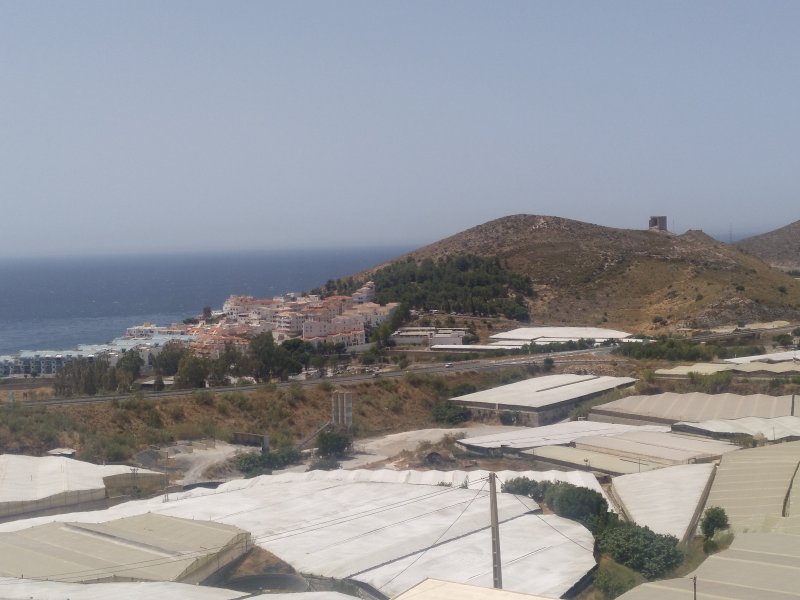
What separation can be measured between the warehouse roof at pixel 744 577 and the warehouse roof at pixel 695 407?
18379 millimetres

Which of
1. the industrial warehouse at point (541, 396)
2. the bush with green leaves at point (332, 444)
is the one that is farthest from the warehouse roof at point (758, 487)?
the bush with green leaves at point (332, 444)

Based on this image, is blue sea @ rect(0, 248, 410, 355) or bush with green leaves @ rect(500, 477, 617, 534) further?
blue sea @ rect(0, 248, 410, 355)

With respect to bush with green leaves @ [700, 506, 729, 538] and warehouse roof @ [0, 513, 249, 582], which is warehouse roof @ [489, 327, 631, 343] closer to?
bush with green leaves @ [700, 506, 729, 538]

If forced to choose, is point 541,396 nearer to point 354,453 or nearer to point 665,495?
point 354,453

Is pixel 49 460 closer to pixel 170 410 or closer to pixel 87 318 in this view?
pixel 170 410

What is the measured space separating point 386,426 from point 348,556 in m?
20.1

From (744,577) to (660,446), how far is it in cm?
1442

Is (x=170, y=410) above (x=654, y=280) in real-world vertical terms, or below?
below

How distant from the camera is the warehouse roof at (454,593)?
11.9m

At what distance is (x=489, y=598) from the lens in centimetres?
1181

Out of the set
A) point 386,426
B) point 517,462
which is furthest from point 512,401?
point 517,462

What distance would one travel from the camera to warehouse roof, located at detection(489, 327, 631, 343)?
5740 cm

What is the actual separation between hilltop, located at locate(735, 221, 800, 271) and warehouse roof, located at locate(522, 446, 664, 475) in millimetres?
107170

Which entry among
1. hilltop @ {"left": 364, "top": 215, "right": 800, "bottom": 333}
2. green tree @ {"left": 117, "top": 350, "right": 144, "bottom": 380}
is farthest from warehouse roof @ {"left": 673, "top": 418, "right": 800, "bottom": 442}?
hilltop @ {"left": 364, "top": 215, "right": 800, "bottom": 333}
